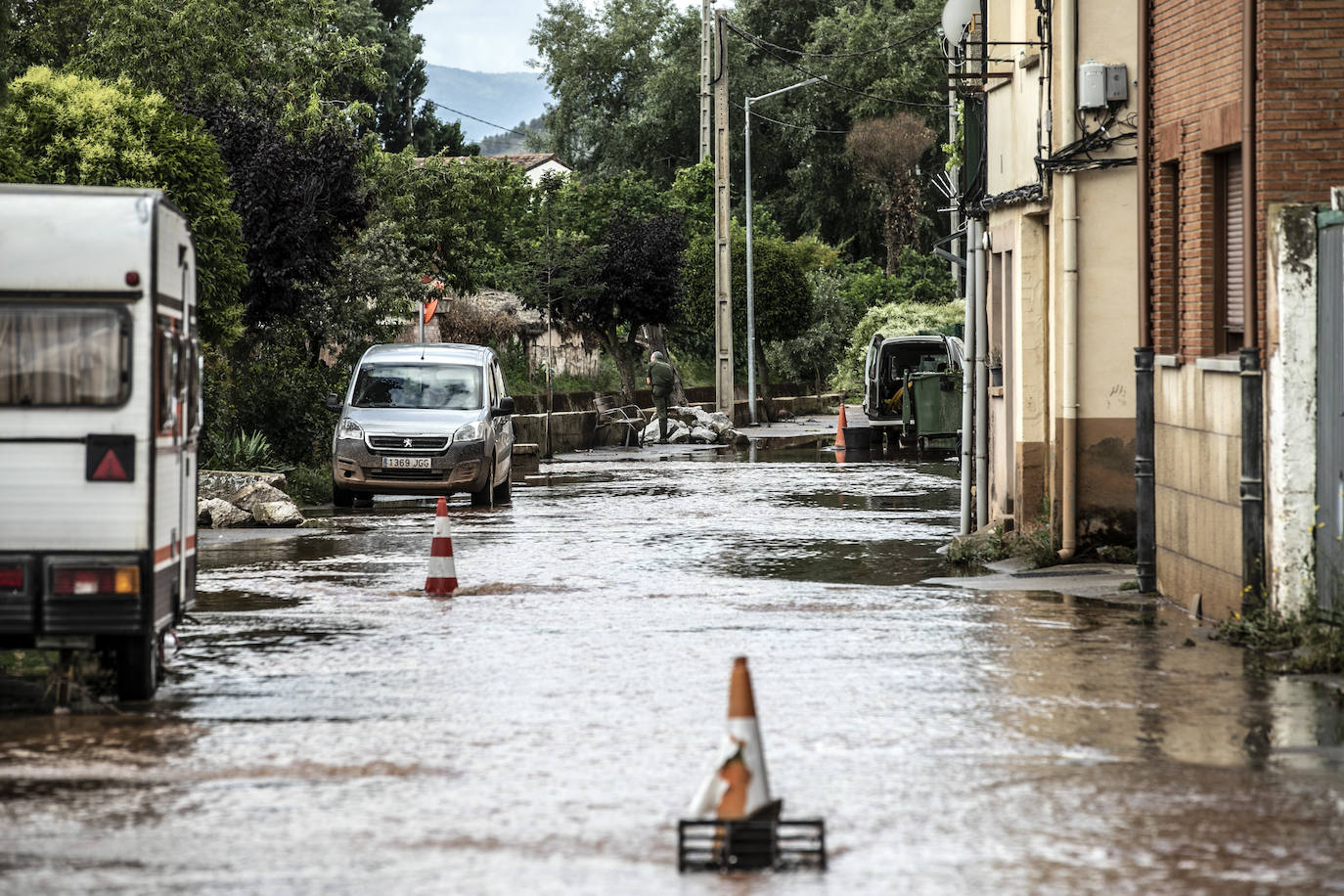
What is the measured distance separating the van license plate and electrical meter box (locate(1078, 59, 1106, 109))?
399 inches

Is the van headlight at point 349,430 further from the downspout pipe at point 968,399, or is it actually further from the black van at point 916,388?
the black van at point 916,388

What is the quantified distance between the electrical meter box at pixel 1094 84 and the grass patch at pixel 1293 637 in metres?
5.48

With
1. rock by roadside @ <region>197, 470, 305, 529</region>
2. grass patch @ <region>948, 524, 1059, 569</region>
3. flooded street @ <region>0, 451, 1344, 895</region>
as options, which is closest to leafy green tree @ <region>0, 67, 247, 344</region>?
rock by roadside @ <region>197, 470, 305, 529</region>

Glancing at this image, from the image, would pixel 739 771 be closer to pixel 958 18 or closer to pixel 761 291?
pixel 958 18

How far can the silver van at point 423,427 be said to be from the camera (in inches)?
928

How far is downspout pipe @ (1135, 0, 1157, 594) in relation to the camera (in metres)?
14.4

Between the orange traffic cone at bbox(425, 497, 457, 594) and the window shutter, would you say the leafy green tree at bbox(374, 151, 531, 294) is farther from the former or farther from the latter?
the window shutter

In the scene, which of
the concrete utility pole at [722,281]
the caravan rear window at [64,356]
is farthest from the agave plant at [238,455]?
the concrete utility pole at [722,281]

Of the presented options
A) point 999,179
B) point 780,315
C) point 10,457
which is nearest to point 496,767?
point 10,457

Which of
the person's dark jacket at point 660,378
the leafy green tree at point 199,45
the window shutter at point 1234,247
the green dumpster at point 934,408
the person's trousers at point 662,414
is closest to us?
the window shutter at point 1234,247

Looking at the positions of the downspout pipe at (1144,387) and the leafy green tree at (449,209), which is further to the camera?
the leafy green tree at (449,209)

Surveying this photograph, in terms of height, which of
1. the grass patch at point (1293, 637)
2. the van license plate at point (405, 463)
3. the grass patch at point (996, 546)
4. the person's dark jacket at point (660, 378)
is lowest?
the grass patch at point (1293, 637)

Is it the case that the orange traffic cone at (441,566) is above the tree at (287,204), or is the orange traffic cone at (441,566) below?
below

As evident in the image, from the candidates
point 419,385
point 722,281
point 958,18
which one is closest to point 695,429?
point 722,281
